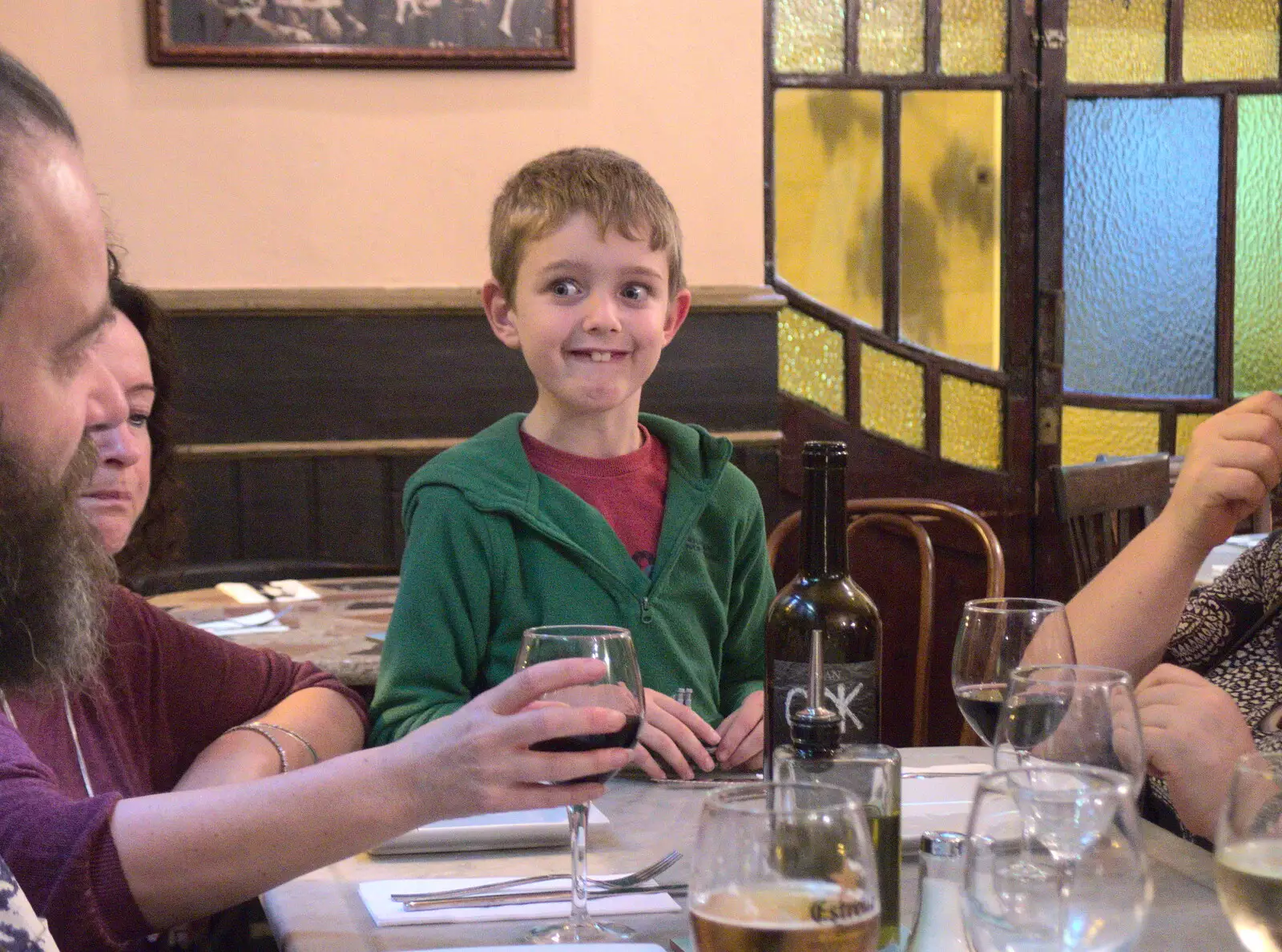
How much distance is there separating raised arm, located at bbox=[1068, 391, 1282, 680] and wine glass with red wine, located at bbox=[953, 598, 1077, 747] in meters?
0.29

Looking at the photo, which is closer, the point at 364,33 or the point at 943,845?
the point at 943,845

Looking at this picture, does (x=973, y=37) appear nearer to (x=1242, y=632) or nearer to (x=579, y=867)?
(x=1242, y=632)

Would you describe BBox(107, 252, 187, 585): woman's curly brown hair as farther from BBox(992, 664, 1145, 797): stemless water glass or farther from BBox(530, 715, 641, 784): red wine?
BBox(992, 664, 1145, 797): stemless water glass

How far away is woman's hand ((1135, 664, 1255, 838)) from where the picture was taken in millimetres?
1087

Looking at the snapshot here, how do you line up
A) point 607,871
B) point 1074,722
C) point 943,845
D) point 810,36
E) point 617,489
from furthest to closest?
point 810,36 → point 617,489 → point 607,871 → point 1074,722 → point 943,845

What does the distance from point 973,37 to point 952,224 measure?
1.72ft

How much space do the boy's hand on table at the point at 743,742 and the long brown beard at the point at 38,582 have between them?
2.04 feet

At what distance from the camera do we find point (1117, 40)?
4.17 meters

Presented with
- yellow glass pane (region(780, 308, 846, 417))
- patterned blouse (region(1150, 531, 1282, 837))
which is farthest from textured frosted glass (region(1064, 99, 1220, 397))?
patterned blouse (region(1150, 531, 1282, 837))

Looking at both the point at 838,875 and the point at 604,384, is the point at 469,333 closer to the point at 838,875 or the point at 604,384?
the point at 604,384

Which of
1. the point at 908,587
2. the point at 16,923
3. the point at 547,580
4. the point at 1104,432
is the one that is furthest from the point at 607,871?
the point at 1104,432

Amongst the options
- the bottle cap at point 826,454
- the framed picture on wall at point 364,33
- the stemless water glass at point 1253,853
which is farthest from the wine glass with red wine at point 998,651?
the framed picture on wall at point 364,33

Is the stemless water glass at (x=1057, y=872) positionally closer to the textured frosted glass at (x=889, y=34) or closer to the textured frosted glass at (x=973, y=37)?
the textured frosted glass at (x=889, y=34)

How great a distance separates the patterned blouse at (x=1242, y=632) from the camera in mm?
1442
